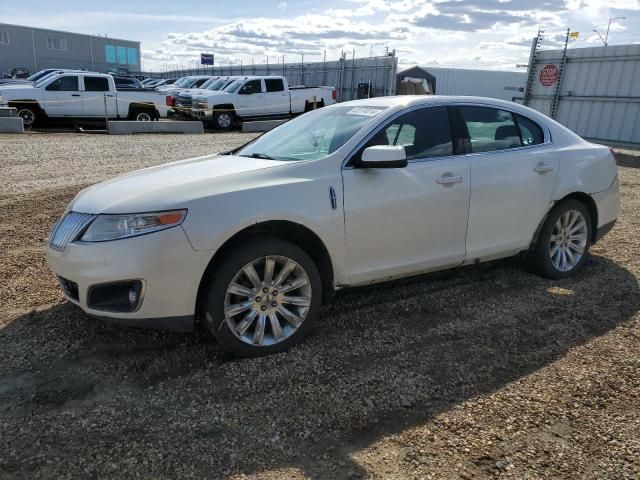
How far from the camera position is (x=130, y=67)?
216 feet

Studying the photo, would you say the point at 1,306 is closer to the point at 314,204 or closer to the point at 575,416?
the point at 314,204

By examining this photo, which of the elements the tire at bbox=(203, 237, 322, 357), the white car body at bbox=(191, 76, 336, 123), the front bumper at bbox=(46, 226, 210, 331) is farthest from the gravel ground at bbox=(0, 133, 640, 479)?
the white car body at bbox=(191, 76, 336, 123)

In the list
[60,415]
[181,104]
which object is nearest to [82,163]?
[60,415]

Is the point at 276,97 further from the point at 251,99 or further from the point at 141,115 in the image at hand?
the point at 141,115

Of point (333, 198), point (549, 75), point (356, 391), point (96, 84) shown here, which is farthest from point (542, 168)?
point (96, 84)

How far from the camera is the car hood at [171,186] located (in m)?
3.14

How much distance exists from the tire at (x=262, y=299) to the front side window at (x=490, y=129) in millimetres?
1814

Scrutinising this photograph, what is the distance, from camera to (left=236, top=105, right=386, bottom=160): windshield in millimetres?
3838

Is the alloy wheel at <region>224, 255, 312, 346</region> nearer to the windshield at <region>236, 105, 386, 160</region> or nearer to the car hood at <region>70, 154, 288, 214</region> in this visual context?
the car hood at <region>70, 154, 288, 214</region>

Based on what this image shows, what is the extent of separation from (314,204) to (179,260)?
925mm

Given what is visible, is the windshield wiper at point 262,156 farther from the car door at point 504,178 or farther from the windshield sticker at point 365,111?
the car door at point 504,178

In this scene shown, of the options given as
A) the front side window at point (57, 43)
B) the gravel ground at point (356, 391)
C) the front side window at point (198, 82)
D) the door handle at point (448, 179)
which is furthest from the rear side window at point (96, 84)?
the front side window at point (57, 43)

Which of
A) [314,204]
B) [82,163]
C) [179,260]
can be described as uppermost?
[314,204]

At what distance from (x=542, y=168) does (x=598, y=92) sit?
12.7 metres
